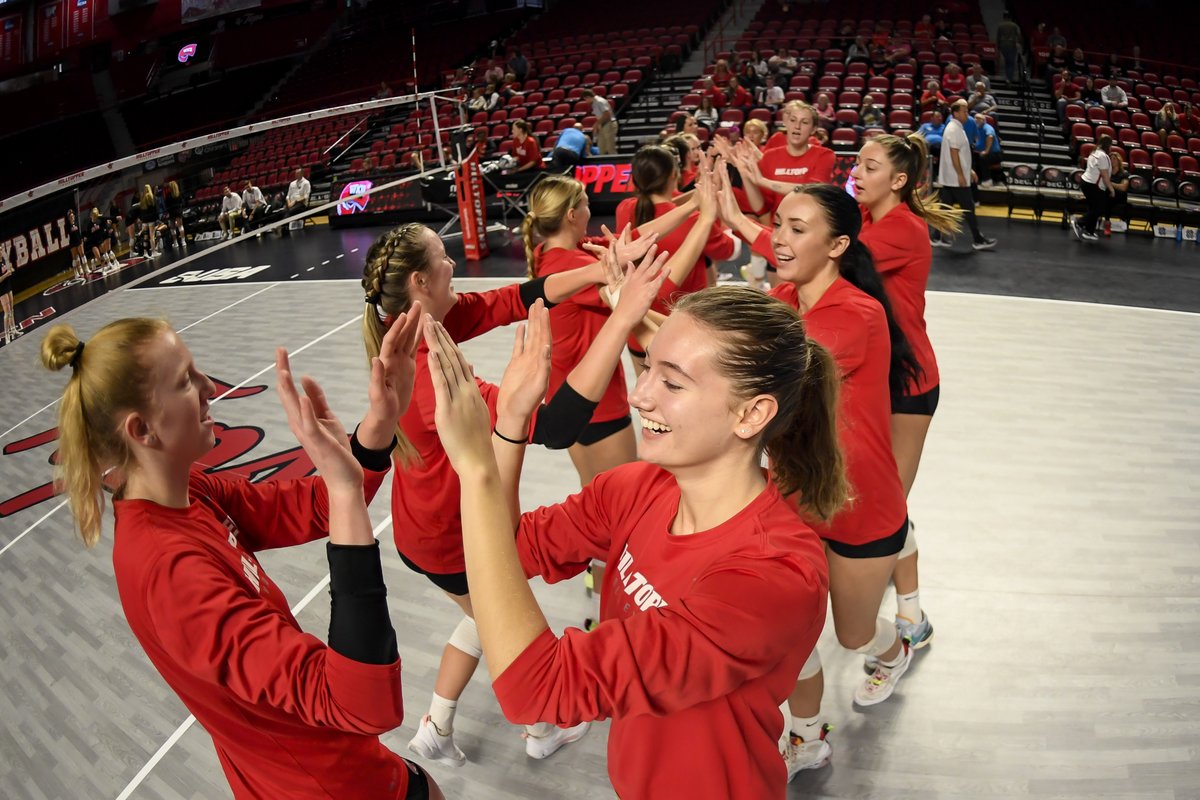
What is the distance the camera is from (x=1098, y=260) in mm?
8258

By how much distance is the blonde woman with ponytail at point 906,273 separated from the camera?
307 cm

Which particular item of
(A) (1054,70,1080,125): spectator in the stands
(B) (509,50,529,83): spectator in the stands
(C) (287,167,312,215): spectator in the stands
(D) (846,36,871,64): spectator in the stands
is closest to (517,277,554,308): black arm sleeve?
(C) (287,167,312,215): spectator in the stands

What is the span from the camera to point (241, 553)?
1600 mm

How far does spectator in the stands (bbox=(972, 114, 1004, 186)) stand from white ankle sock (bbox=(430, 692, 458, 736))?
10.3 metres

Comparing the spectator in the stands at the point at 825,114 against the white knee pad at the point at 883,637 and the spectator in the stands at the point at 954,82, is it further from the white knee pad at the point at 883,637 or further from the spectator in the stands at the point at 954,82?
the white knee pad at the point at 883,637

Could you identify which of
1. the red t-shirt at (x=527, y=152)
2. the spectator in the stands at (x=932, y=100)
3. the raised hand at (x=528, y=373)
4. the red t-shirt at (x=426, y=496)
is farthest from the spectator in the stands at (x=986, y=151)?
the raised hand at (x=528, y=373)

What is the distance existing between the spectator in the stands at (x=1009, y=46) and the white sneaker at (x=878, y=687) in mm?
13715

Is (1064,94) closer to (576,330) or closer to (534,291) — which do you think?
(576,330)

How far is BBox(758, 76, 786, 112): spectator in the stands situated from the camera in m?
13.1

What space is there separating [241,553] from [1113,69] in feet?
50.8

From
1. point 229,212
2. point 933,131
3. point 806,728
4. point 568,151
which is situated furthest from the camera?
point 568,151

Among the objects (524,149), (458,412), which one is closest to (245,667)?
(458,412)

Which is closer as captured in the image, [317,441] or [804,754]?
[317,441]

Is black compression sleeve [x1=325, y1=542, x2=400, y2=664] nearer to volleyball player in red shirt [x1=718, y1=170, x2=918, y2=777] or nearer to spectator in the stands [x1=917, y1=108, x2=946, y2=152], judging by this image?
volleyball player in red shirt [x1=718, y1=170, x2=918, y2=777]
